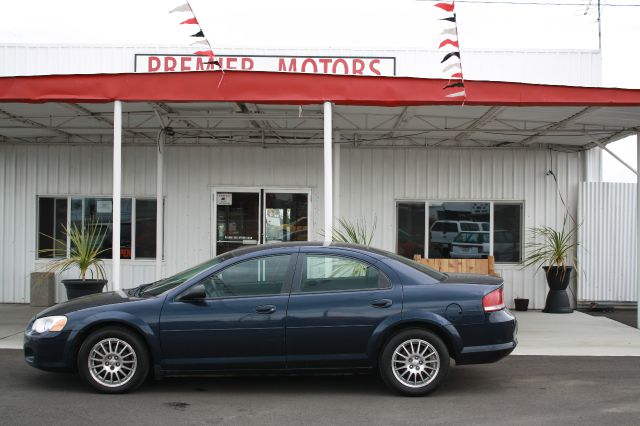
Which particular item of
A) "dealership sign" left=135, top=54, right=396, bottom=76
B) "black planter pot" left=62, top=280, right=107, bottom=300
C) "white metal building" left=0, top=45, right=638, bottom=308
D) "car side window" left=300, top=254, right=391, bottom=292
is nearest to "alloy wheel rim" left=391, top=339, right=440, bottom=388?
"car side window" left=300, top=254, right=391, bottom=292

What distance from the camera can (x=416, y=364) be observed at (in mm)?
6422

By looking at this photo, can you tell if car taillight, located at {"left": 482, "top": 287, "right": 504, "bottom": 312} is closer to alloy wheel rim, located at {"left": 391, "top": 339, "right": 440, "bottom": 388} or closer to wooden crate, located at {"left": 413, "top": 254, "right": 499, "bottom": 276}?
alloy wheel rim, located at {"left": 391, "top": 339, "right": 440, "bottom": 388}

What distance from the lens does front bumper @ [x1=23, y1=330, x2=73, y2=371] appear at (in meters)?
6.38

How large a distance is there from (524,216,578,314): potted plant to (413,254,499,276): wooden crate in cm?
105

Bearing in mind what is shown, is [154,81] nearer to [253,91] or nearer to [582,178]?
[253,91]

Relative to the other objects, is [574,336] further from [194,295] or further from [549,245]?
[194,295]

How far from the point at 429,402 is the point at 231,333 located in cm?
196

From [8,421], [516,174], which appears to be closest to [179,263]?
[516,174]

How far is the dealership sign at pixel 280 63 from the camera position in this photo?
13.2 m

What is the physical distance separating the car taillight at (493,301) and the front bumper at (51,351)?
3.96 meters

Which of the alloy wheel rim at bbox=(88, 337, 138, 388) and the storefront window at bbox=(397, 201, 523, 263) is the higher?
the storefront window at bbox=(397, 201, 523, 263)

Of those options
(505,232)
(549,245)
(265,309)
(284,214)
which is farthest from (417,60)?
(265,309)

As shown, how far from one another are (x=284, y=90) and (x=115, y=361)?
4127 millimetres

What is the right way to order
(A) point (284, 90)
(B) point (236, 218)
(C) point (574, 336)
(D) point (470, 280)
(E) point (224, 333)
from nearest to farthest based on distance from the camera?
(E) point (224, 333), (D) point (470, 280), (A) point (284, 90), (C) point (574, 336), (B) point (236, 218)
